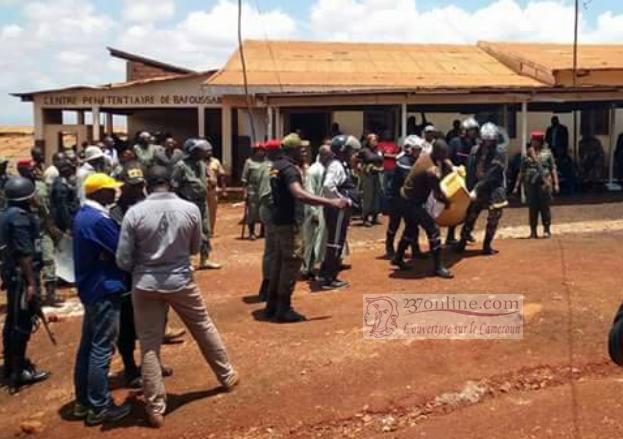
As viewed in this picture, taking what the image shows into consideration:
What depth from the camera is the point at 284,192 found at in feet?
22.5

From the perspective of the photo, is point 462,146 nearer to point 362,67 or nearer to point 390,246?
point 390,246

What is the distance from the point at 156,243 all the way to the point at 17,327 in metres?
1.89

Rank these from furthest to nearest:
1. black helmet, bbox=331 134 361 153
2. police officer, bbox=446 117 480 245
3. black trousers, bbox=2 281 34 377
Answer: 1. police officer, bbox=446 117 480 245
2. black helmet, bbox=331 134 361 153
3. black trousers, bbox=2 281 34 377

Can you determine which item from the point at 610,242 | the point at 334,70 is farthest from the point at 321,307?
the point at 334,70

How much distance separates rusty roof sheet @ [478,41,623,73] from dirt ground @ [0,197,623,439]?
1363cm

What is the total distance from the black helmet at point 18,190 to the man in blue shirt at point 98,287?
115cm

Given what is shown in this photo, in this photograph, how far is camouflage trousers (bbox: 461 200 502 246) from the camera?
9570 mm

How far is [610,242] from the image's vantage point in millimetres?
10500

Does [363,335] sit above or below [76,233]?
below

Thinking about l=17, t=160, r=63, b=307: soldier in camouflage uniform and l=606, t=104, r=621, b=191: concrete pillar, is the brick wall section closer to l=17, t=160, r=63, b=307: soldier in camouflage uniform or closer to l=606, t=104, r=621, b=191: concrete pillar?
l=606, t=104, r=621, b=191: concrete pillar

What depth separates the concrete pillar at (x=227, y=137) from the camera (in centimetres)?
1980

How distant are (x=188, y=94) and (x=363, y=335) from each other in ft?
50.0

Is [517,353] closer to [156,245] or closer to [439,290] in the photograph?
[439,290]

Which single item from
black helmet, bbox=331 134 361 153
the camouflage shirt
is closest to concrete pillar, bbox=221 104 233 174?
the camouflage shirt
